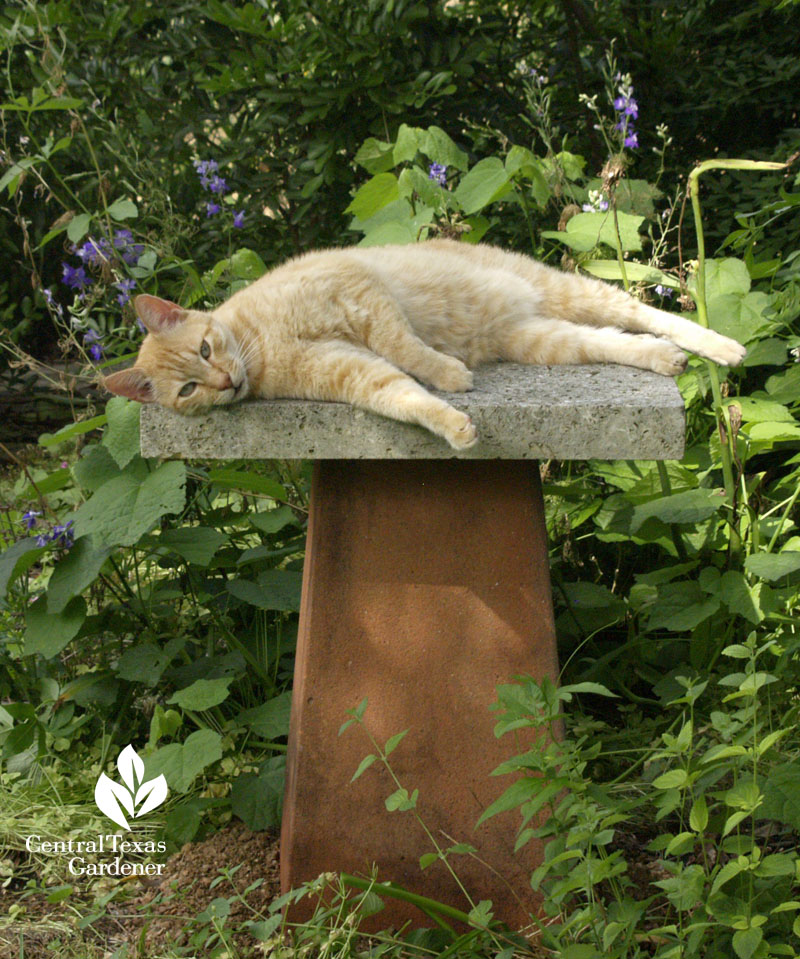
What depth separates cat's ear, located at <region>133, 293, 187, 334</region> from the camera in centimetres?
233

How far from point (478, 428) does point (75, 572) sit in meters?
1.35

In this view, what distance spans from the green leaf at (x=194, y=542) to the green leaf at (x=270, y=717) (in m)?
0.43

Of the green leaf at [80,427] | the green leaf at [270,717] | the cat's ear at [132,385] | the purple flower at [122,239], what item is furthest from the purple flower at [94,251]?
the green leaf at [270,717]

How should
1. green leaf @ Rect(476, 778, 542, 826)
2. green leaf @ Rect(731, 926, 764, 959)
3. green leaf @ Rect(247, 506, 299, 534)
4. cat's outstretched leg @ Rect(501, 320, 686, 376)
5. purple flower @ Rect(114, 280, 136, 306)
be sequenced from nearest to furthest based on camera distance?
green leaf @ Rect(731, 926, 764, 959) < green leaf @ Rect(476, 778, 542, 826) < cat's outstretched leg @ Rect(501, 320, 686, 376) < green leaf @ Rect(247, 506, 299, 534) < purple flower @ Rect(114, 280, 136, 306)

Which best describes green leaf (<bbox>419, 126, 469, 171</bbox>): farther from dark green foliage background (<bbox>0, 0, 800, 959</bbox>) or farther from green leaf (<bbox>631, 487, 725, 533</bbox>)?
green leaf (<bbox>631, 487, 725, 533</bbox>)

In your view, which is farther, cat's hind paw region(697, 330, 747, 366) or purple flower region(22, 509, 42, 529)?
purple flower region(22, 509, 42, 529)

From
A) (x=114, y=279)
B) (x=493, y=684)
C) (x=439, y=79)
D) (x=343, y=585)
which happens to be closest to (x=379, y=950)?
(x=493, y=684)

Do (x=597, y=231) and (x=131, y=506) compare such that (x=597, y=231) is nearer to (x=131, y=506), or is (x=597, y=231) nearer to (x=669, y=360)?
(x=669, y=360)

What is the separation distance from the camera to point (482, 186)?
3041mm

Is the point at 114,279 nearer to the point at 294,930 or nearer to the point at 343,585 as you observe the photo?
the point at 343,585

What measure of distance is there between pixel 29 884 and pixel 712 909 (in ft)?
5.44

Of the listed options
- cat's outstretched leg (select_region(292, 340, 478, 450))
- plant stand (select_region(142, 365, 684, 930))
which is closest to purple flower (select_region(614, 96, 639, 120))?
plant stand (select_region(142, 365, 684, 930))

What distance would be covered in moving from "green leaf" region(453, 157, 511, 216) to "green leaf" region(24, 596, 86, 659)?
1672 mm

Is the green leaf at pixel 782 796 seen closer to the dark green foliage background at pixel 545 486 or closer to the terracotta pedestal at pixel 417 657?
the dark green foliage background at pixel 545 486
